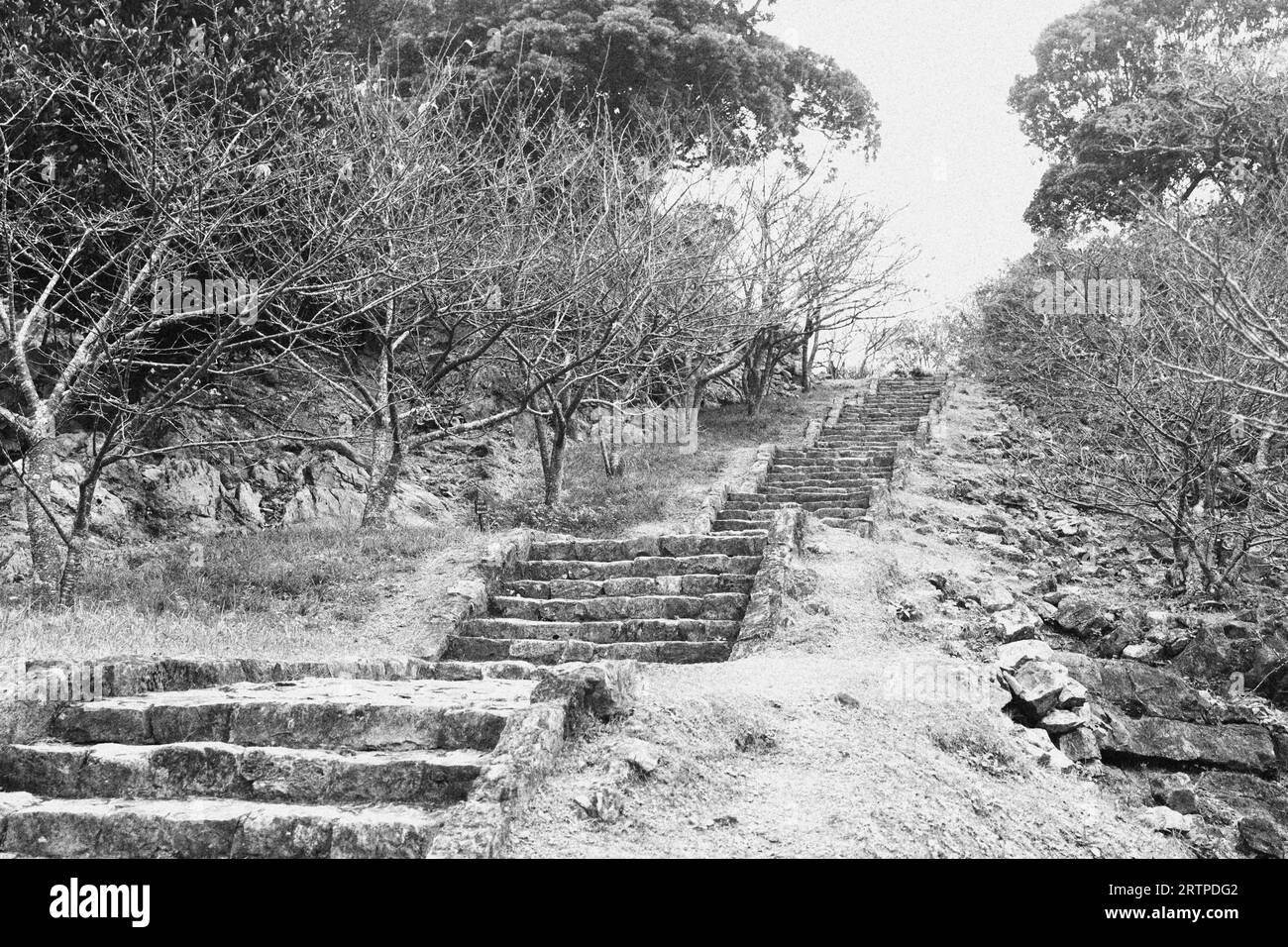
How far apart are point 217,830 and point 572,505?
1086cm

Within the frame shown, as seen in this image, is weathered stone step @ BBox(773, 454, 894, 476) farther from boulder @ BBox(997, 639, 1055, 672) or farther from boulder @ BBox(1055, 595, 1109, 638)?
boulder @ BBox(997, 639, 1055, 672)

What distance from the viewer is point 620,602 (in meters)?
10.6

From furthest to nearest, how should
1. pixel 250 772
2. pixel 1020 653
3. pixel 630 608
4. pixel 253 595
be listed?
pixel 253 595, pixel 630 608, pixel 1020 653, pixel 250 772

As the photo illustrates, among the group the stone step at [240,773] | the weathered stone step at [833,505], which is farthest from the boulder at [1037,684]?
the weathered stone step at [833,505]

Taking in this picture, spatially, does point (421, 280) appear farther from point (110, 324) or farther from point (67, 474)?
point (67, 474)

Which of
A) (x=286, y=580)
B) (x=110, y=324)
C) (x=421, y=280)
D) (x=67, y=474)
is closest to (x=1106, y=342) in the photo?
(x=421, y=280)

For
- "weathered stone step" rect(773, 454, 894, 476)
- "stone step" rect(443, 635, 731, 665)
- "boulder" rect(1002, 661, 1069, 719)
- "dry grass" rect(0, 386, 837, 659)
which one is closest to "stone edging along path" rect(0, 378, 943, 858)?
"dry grass" rect(0, 386, 837, 659)

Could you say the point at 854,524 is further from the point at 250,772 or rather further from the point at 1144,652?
the point at 250,772

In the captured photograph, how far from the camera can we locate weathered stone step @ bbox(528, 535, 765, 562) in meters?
12.0

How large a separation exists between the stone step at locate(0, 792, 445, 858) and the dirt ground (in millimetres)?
594

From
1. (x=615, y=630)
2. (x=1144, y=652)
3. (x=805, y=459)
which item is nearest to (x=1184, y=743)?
(x=1144, y=652)

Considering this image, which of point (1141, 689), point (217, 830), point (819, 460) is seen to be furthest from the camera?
point (819, 460)

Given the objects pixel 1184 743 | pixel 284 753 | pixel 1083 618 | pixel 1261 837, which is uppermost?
pixel 284 753

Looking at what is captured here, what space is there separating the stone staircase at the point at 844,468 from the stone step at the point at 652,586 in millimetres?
3020
